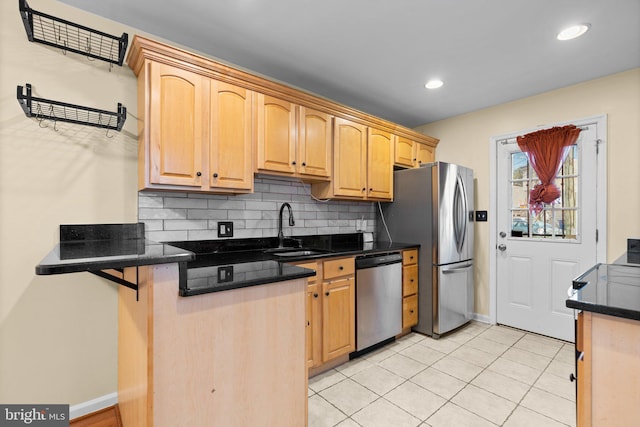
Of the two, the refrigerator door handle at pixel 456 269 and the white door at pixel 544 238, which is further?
the refrigerator door handle at pixel 456 269

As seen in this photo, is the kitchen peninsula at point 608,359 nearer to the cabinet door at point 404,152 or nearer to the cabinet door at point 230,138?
the cabinet door at point 230,138

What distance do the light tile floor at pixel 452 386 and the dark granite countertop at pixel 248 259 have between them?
0.95m

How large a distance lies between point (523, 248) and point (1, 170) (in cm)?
432

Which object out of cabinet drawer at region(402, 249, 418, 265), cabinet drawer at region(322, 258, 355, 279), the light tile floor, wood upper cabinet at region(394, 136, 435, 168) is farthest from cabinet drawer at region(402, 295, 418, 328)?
wood upper cabinet at region(394, 136, 435, 168)

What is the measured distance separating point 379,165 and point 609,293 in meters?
2.29

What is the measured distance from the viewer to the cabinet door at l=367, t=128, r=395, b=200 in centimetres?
312

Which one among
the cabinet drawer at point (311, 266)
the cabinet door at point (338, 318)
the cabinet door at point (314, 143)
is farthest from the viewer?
the cabinet door at point (314, 143)

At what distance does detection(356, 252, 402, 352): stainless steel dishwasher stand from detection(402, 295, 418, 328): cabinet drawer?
0.09 metres

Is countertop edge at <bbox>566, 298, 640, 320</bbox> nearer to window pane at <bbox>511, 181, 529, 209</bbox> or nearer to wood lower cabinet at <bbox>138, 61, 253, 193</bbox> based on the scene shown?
wood lower cabinet at <bbox>138, 61, 253, 193</bbox>

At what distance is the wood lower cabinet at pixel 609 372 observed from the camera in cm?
94

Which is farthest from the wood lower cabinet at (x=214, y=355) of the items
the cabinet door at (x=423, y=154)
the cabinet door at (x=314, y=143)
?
the cabinet door at (x=423, y=154)

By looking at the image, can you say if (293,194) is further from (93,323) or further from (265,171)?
(93,323)

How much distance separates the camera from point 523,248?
128 inches

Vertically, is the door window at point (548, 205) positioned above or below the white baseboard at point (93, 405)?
above
